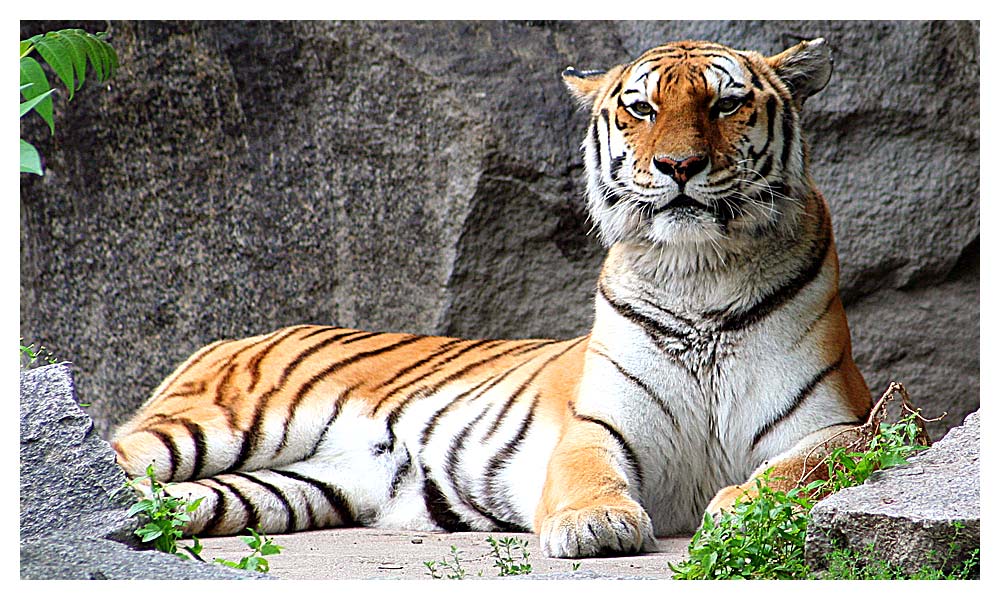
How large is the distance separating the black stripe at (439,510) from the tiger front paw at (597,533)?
970 millimetres

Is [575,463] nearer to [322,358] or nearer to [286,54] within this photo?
[322,358]

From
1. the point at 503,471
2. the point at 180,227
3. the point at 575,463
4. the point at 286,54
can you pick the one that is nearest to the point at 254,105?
the point at 286,54

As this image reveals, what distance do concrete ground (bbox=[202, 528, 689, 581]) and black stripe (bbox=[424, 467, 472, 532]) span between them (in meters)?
0.15

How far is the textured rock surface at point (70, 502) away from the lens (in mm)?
2586

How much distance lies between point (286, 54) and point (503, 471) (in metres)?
2.32

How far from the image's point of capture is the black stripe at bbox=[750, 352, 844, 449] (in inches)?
141

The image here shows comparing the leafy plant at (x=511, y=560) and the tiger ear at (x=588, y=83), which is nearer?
the leafy plant at (x=511, y=560)

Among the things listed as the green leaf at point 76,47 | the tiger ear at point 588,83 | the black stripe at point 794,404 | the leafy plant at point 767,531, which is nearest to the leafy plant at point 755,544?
the leafy plant at point 767,531

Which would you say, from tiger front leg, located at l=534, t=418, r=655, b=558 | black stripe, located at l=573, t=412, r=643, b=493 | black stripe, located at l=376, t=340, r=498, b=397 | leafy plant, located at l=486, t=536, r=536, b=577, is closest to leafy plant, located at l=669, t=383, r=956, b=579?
tiger front leg, located at l=534, t=418, r=655, b=558

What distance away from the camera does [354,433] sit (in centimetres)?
441

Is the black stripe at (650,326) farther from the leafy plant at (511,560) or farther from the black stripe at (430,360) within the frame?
the black stripe at (430,360)

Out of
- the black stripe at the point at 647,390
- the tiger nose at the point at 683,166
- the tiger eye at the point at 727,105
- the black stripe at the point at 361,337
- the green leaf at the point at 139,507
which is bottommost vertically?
the black stripe at the point at 361,337

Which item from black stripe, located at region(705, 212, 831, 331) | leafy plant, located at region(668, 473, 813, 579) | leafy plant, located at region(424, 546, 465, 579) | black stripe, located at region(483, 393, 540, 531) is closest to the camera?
leafy plant, located at region(668, 473, 813, 579)

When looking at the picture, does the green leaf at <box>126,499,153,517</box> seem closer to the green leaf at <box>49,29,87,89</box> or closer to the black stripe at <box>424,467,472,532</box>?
the green leaf at <box>49,29,87,89</box>
